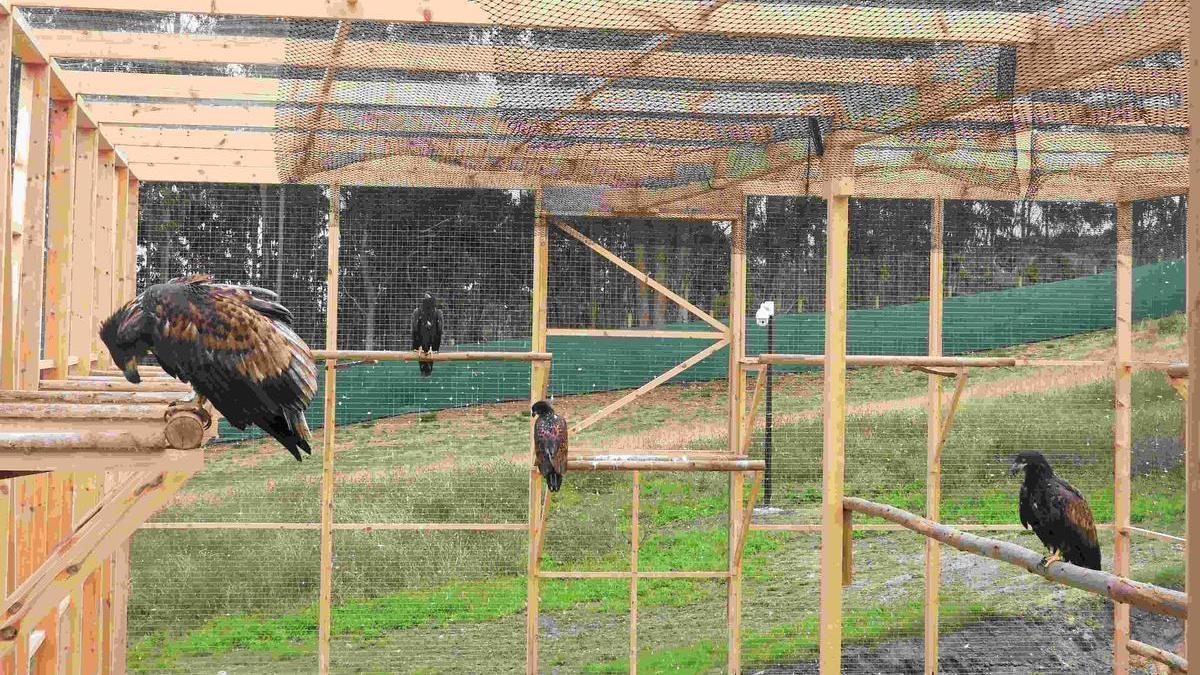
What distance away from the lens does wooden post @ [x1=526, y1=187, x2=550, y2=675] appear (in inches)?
295

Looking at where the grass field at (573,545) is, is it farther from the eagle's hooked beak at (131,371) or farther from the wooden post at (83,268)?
the eagle's hooked beak at (131,371)

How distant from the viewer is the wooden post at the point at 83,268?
5.96 m

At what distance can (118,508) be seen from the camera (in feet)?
9.67

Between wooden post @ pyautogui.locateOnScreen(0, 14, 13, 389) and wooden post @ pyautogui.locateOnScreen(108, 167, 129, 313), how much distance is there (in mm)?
3024

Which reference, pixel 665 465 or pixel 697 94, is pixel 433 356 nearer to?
pixel 665 465

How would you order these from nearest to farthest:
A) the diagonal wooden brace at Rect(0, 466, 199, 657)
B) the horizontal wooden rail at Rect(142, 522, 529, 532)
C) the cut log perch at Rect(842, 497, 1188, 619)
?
the cut log perch at Rect(842, 497, 1188, 619)
the diagonal wooden brace at Rect(0, 466, 199, 657)
the horizontal wooden rail at Rect(142, 522, 529, 532)

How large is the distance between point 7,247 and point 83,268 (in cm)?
192

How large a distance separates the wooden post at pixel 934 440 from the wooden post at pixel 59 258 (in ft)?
17.6

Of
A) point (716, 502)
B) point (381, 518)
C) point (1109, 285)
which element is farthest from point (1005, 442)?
point (381, 518)

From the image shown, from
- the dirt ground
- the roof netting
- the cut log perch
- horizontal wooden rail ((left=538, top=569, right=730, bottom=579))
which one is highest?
the roof netting

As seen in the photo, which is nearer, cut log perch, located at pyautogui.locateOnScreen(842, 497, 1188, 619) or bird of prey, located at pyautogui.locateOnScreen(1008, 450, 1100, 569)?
cut log perch, located at pyautogui.locateOnScreen(842, 497, 1188, 619)

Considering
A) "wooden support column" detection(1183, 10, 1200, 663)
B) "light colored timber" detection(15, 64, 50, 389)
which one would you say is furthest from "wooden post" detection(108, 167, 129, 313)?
"wooden support column" detection(1183, 10, 1200, 663)

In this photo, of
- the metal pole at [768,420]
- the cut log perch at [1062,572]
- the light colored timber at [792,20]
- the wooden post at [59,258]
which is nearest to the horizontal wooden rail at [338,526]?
the metal pole at [768,420]

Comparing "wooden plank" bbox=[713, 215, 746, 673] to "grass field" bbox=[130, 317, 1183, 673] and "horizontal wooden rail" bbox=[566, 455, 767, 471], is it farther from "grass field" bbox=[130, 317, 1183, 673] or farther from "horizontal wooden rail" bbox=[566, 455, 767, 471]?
"horizontal wooden rail" bbox=[566, 455, 767, 471]
